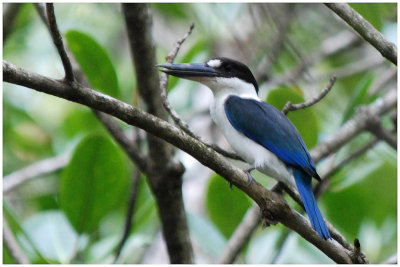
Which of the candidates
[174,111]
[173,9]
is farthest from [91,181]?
[173,9]

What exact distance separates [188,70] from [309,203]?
77cm

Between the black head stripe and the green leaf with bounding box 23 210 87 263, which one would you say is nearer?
the green leaf with bounding box 23 210 87 263

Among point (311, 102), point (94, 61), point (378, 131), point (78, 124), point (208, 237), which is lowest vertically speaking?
point (208, 237)

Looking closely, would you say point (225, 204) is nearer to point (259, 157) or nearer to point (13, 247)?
point (259, 157)

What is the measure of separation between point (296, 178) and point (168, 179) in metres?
0.56

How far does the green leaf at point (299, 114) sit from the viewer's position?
286 centimetres

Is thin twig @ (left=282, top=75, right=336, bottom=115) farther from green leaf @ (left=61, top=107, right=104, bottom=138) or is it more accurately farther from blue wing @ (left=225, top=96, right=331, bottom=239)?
green leaf @ (left=61, top=107, right=104, bottom=138)

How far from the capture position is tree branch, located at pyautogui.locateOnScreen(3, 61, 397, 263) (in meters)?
1.95

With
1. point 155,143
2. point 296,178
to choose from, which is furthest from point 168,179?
point 296,178

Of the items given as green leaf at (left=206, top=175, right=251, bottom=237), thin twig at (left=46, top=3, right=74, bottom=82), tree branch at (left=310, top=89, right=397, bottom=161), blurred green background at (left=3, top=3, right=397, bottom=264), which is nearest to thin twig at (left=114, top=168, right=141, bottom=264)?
blurred green background at (left=3, top=3, right=397, bottom=264)

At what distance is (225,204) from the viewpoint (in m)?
3.03

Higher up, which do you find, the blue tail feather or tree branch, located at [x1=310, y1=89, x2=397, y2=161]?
tree branch, located at [x1=310, y1=89, x2=397, y2=161]

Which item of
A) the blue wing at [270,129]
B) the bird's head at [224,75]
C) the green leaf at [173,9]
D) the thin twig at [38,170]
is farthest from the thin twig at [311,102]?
the green leaf at [173,9]

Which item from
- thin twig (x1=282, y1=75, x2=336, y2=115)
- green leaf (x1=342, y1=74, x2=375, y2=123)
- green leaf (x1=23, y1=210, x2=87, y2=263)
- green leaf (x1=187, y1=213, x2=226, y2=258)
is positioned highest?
thin twig (x1=282, y1=75, x2=336, y2=115)
